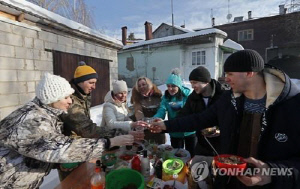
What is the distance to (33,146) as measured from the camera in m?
1.32

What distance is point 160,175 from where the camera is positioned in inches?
70.9

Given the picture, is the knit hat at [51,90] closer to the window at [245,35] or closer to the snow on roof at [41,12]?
the snow on roof at [41,12]

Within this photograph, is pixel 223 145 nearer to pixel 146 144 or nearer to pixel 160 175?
pixel 160 175

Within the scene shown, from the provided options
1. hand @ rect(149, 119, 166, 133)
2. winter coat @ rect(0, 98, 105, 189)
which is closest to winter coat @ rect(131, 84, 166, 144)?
hand @ rect(149, 119, 166, 133)

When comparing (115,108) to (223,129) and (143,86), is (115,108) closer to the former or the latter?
(143,86)

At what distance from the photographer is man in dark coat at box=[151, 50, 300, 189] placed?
3.99 feet

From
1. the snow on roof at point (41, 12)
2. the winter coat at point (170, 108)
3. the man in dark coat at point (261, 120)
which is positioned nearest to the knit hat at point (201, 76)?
the winter coat at point (170, 108)

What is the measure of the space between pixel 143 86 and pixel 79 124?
1.92 metres

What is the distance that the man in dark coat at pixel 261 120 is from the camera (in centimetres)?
122

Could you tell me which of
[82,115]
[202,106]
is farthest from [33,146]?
[202,106]

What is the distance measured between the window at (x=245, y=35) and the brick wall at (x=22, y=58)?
83.5 ft

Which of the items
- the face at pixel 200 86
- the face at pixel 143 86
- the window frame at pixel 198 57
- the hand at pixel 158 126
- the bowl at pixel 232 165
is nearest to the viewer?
the bowl at pixel 232 165

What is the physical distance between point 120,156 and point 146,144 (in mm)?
451

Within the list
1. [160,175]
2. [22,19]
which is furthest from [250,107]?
[22,19]
